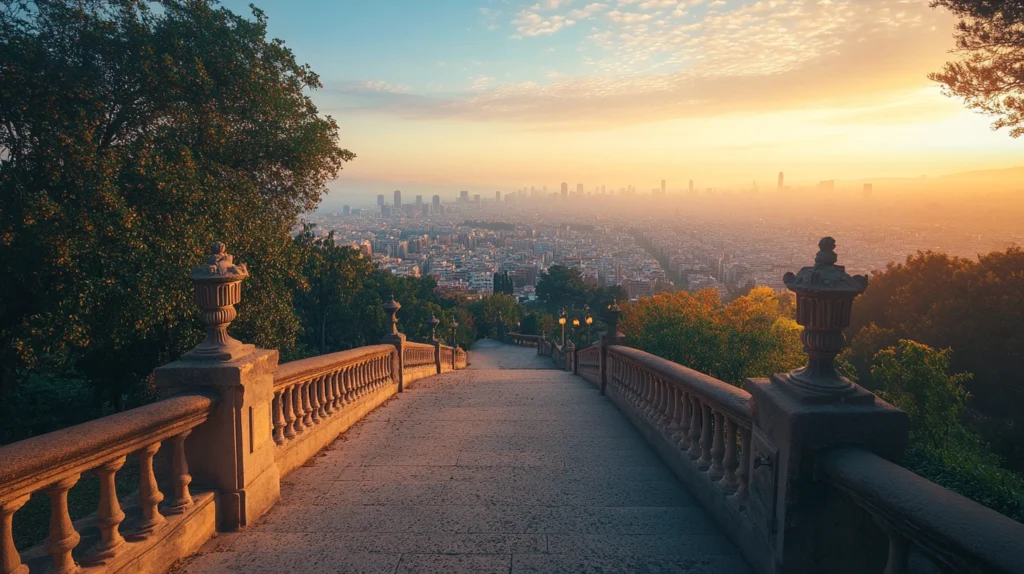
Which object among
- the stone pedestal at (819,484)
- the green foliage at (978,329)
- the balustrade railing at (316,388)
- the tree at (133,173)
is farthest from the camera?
the green foliage at (978,329)

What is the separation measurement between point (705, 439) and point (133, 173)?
8919mm

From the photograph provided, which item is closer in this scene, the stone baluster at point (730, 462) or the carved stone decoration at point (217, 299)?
the carved stone decoration at point (217, 299)

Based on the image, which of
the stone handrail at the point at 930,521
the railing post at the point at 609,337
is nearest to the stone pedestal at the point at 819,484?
the stone handrail at the point at 930,521

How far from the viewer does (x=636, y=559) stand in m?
3.53

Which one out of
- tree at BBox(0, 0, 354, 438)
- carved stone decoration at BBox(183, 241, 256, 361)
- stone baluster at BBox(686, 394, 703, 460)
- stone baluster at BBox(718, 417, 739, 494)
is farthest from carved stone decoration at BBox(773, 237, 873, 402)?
tree at BBox(0, 0, 354, 438)

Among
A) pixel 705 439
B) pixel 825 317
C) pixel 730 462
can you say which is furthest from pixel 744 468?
pixel 825 317

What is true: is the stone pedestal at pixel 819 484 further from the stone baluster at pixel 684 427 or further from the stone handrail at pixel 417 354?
the stone handrail at pixel 417 354

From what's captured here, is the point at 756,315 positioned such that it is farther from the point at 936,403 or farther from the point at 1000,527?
the point at 1000,527

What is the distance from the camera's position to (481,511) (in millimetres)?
4285

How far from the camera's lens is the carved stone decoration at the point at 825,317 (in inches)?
115

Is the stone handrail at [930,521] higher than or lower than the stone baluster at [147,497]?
higher

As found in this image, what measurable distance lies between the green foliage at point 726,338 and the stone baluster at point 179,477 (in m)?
25.9

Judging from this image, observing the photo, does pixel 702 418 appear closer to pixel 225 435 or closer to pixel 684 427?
pixel 684 427

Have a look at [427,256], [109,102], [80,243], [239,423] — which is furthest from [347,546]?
[427,256]
